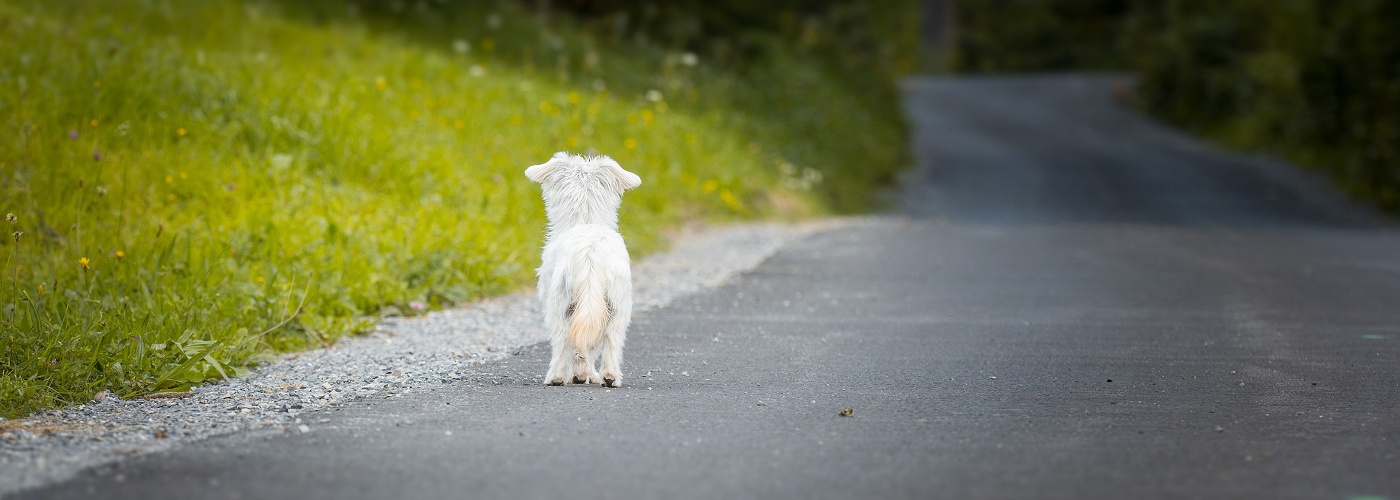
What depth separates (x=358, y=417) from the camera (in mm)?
5961

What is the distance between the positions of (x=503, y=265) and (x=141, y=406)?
4.69m

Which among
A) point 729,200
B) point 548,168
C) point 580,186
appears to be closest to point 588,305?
point 580,186

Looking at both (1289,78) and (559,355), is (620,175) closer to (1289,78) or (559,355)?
(559,355)

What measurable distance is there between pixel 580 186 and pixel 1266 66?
3058 centimetres

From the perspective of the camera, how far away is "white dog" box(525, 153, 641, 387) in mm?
6457

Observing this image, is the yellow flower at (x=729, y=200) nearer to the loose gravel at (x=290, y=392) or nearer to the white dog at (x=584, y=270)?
the loose gravel at (x=290, y=392)

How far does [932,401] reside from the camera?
6.52m

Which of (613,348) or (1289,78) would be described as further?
(1289,78)

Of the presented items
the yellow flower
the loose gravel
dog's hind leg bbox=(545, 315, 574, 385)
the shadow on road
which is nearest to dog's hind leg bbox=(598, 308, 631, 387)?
dog's hind leg bbox=(545, 315, 574, 385)

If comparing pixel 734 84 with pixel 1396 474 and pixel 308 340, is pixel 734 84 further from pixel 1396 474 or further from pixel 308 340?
pixel 1396 474

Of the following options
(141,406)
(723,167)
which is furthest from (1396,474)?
(723,167)

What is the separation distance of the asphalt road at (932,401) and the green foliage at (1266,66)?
1165 centimetres

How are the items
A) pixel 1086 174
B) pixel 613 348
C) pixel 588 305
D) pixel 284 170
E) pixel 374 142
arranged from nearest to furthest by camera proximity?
pixel 588 305, pixel 613 348, pixel 284 170, pixel 374 142, pixel 1086 174

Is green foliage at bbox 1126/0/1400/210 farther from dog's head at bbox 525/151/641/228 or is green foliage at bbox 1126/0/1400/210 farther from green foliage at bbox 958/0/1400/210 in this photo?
dog's head at bbox 525/151/641/228
